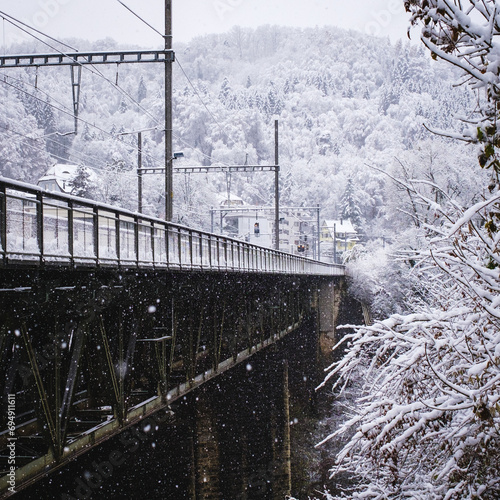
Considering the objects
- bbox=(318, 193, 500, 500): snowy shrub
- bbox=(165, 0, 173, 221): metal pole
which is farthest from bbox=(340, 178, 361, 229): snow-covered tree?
bbox=(318, 193, 500, 500): snowy shrub

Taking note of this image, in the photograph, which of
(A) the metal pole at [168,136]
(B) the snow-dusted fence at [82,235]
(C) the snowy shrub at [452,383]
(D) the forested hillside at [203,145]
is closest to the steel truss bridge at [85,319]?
(B) the snow-dusted fence at [82,235]

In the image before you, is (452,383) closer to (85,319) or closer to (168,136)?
(85,319)

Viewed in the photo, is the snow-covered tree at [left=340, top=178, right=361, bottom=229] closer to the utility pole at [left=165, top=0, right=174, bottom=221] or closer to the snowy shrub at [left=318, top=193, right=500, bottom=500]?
the utility pole at [left=165, top=0, right=174, bottom=221]

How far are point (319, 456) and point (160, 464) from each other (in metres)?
12.2

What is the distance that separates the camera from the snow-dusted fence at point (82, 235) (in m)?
7.78

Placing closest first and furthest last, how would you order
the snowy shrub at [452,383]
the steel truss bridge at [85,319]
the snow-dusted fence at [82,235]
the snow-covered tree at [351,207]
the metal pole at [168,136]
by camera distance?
the snowy shrub at [452,383], the snow-dusted fence at [82,235], the steel truss bridge at [85,319], the metal pole at [168,136], the snow-covered tree at [351,207]

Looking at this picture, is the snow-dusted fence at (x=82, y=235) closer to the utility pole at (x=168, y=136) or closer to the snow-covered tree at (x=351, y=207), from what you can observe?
the utility pole at (x=168, y=136)

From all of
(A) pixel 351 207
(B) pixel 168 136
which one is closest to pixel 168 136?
(B) pixel 168 136

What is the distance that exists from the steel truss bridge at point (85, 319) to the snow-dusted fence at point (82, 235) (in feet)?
0.07

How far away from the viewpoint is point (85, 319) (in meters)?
9.17

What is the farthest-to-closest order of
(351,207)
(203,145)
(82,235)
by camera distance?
1. (203,145)
2. (351,207)
3. (82,235)

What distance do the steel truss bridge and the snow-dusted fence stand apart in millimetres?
20

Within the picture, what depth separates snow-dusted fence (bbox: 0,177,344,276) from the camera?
778cm

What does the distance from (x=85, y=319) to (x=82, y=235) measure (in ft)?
4.08
